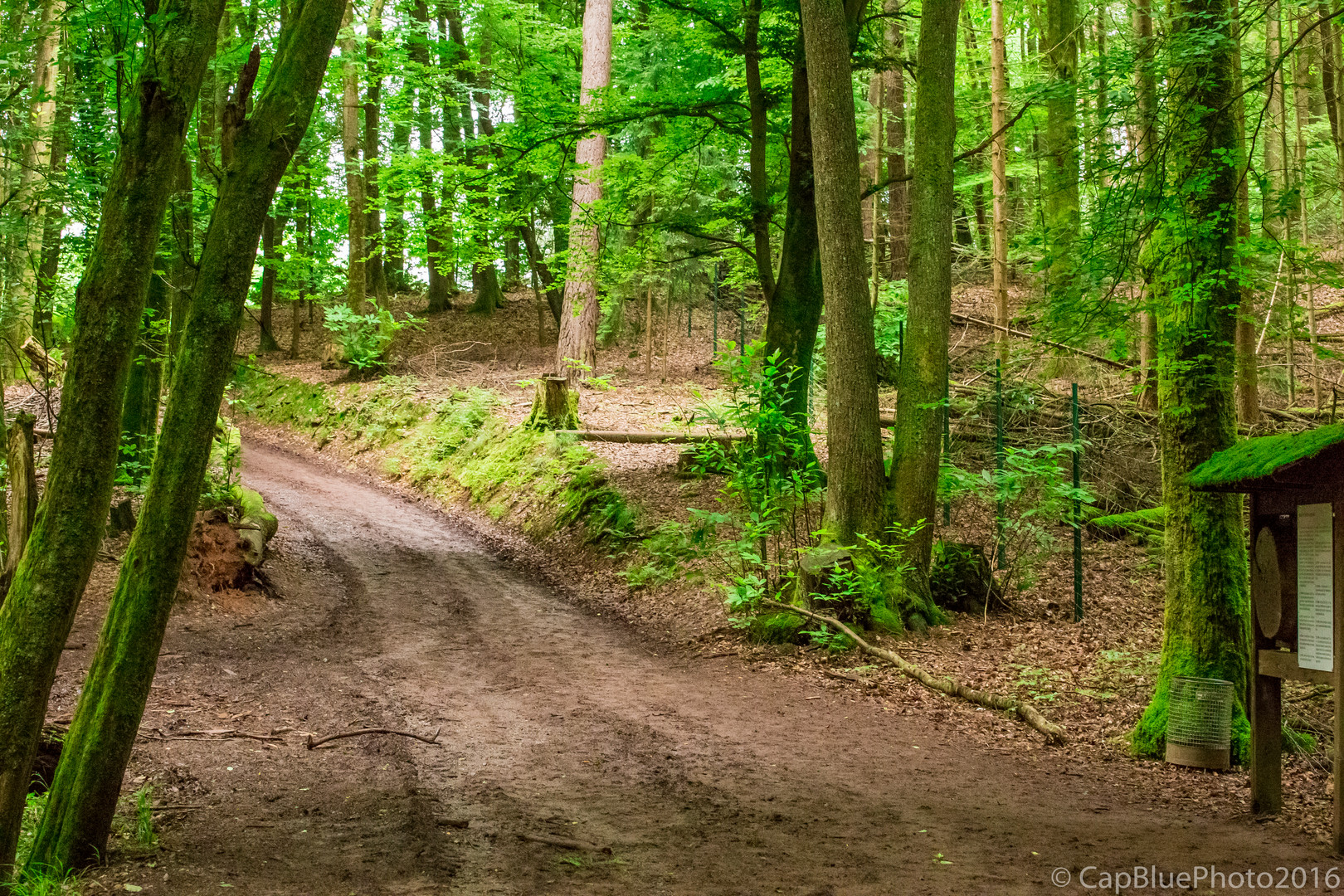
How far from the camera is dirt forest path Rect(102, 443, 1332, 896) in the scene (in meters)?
4.36

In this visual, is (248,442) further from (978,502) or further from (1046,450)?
(1046,450)

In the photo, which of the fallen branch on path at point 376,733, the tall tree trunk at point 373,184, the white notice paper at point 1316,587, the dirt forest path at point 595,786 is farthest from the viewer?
the tall tree trunk at point 373,184

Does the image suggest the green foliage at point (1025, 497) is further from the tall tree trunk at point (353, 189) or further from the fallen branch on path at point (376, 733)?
the tall tree trunk at point (353, 189)

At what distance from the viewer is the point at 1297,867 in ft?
14.1

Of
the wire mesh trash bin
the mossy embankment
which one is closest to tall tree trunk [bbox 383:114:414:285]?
the mossy embankment

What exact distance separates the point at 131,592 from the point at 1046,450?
8.02 m

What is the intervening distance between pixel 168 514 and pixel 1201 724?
257 inches

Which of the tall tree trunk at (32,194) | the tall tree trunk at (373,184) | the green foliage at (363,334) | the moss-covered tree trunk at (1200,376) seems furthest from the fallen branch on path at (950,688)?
the tall tree trunk at (373,184)

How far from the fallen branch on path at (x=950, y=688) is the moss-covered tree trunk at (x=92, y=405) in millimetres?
6391

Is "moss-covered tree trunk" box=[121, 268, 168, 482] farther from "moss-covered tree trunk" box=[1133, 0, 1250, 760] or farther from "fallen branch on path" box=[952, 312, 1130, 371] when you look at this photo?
"moss-covered tree trunk" box=[1133, 0, 1250, 760]

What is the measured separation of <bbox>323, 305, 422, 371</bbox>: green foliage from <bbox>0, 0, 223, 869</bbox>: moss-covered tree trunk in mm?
17159

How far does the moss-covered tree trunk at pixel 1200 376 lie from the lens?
20.4ft

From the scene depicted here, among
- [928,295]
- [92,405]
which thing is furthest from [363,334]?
[92,405]

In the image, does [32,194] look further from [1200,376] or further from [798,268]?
[1200,376]
